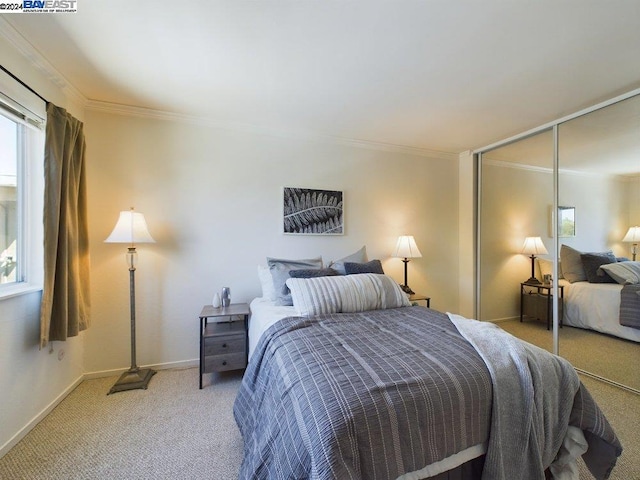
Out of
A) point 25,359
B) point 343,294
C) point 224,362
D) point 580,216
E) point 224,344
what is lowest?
point 224,362

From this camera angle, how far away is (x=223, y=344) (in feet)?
7.46

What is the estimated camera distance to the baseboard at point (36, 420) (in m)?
1.53

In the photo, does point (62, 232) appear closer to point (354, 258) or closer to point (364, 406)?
point (364, 406)

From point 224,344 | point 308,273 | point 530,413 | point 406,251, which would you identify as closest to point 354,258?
point 406,251

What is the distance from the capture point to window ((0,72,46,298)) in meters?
1.69

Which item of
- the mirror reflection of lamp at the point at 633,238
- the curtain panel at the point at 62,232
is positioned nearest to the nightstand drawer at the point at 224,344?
the curtain panel at the point at 62,232

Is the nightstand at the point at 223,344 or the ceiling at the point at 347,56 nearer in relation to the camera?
the ceiling at the point at 347,56

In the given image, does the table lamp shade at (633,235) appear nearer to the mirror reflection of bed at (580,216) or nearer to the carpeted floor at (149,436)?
the mirror reflection of bed at (580,216)

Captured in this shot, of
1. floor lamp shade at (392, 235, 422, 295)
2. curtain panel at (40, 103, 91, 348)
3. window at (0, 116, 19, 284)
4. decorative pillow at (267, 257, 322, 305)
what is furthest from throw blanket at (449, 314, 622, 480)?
window at (0, 116, 19, 284)

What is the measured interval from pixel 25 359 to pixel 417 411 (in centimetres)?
237

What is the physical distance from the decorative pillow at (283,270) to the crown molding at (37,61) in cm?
211

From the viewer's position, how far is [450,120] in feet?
8.95

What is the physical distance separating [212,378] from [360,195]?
2.47 metres

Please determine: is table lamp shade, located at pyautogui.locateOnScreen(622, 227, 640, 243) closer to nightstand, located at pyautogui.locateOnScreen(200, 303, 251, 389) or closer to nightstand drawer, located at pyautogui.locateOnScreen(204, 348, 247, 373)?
nightstand, located at pyautogui.locateOnScreen(200, 303, 251, 389)
